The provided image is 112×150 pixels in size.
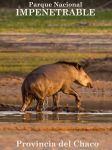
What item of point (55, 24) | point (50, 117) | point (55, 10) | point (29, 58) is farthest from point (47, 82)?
point (55, 10)

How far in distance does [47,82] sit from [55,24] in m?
15.3

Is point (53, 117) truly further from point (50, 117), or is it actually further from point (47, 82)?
point (47, 82)

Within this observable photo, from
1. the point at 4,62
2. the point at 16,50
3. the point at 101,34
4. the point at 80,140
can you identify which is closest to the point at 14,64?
the point at 4,62

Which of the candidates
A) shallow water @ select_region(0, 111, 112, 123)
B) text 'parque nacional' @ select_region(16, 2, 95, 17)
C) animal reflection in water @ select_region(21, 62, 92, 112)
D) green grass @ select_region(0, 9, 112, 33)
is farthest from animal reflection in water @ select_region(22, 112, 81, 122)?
text 'parque nacional' @ select_region(16, 2, 95, 17)

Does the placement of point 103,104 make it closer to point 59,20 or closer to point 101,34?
point 101,34

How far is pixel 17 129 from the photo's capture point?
44.5ft

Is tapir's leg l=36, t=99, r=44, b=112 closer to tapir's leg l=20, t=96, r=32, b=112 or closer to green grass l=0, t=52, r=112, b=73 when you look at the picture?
tapir's leg l=20, t=96, r=32, b=112

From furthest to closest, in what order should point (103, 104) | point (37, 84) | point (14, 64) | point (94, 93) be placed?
1. point (14, 64)
2. point (94, 93)
3. point (103, 104)
4. point (37, 84)

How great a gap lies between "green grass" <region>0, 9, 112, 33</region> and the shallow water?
48.7 ft

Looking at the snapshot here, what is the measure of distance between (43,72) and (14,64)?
802 cm

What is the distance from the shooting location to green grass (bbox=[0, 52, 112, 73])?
24.6m

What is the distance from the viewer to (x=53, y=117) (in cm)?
1548

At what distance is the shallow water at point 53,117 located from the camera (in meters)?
14.9

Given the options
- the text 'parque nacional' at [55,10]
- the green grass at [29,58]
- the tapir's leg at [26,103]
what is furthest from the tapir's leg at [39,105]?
the text 'parque nacional' at [55,10]
